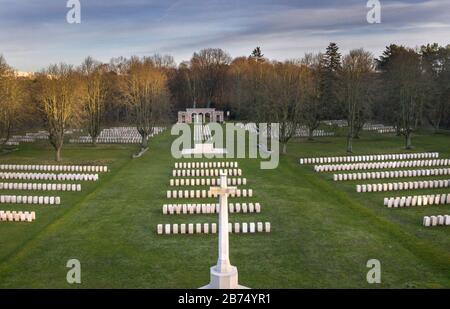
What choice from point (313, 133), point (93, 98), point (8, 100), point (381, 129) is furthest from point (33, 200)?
point (381, 129)

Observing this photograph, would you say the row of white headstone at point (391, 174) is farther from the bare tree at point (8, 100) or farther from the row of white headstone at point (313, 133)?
the bare tree at point (8, 100)

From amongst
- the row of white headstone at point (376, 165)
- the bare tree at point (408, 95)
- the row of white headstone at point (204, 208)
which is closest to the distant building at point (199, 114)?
the bare tree at point (408, 95)

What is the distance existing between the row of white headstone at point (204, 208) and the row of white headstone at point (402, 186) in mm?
8047

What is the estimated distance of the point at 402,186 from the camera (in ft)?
95.5

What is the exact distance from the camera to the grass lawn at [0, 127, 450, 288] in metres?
15.2

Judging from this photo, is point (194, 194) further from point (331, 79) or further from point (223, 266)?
point (331, 79)

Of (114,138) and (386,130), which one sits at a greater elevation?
(386,130)

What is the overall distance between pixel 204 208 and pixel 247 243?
521cm

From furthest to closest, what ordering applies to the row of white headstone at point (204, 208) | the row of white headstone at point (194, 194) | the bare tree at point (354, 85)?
1. the bare tree at point (354, 85)
2. the row of white headstone at point (194, 194)
3. the row of white headstone at point (204, 208)

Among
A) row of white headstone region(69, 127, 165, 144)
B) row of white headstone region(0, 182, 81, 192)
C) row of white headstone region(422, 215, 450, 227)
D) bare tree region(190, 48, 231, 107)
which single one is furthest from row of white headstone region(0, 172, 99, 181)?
bare tree region(190, 48, 231, 107)

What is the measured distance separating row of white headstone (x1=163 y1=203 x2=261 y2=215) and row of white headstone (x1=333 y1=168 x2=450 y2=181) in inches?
397

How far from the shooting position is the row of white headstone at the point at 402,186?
2864cm
